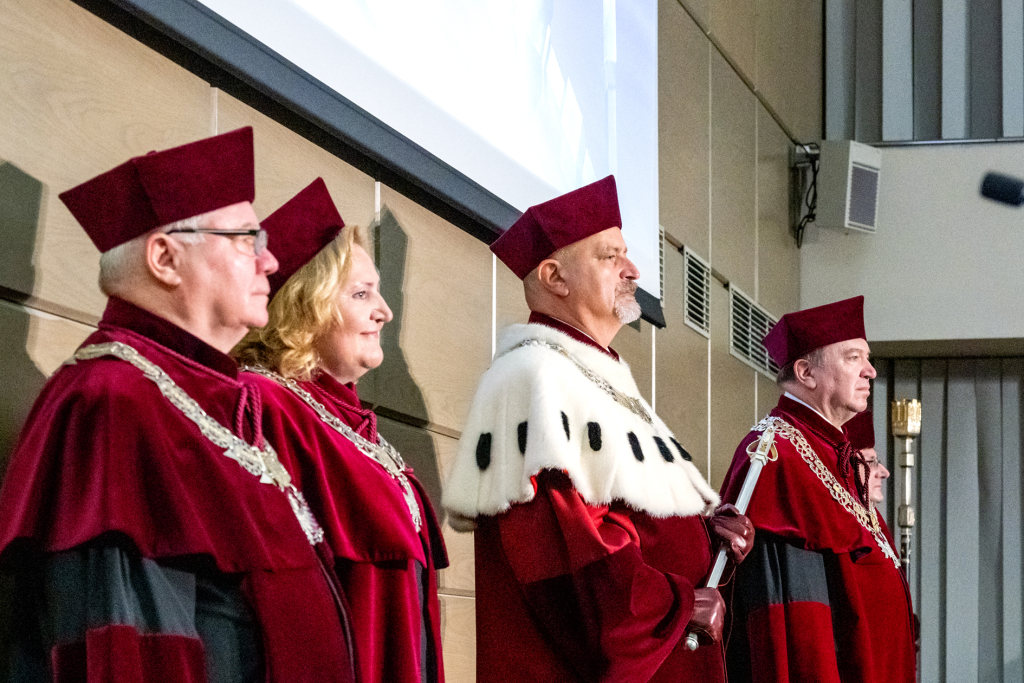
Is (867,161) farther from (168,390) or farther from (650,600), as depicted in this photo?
(168,390)

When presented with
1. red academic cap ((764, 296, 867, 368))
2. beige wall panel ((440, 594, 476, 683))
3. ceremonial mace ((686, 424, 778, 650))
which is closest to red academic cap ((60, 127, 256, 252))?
ceremonial mace ((686, 424, 778, 650))

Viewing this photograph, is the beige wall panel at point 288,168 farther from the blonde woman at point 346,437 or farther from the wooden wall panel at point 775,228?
the wooden wall panel at point 775,228

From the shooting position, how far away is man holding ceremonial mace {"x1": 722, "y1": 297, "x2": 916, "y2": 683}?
11.0 ft

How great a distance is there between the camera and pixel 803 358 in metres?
3.97

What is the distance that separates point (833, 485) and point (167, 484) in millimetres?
2346

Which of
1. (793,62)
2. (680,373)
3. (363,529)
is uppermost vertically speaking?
(793,62)

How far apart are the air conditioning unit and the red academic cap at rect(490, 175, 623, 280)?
4.52 meters

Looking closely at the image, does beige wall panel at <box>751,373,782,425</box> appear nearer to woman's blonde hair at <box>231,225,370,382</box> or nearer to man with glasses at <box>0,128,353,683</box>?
woman's blonde hair at <box>231,225,370,382</box>

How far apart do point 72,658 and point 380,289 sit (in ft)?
5.05

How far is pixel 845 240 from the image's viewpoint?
7473mm

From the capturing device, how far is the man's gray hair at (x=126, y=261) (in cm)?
183

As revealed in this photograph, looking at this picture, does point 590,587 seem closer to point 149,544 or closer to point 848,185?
point 149,544

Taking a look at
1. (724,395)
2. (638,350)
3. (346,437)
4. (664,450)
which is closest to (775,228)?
(724,395)

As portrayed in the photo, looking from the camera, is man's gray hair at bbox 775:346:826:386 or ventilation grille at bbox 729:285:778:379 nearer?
man's gray hair at bbox 775:346:826:386
